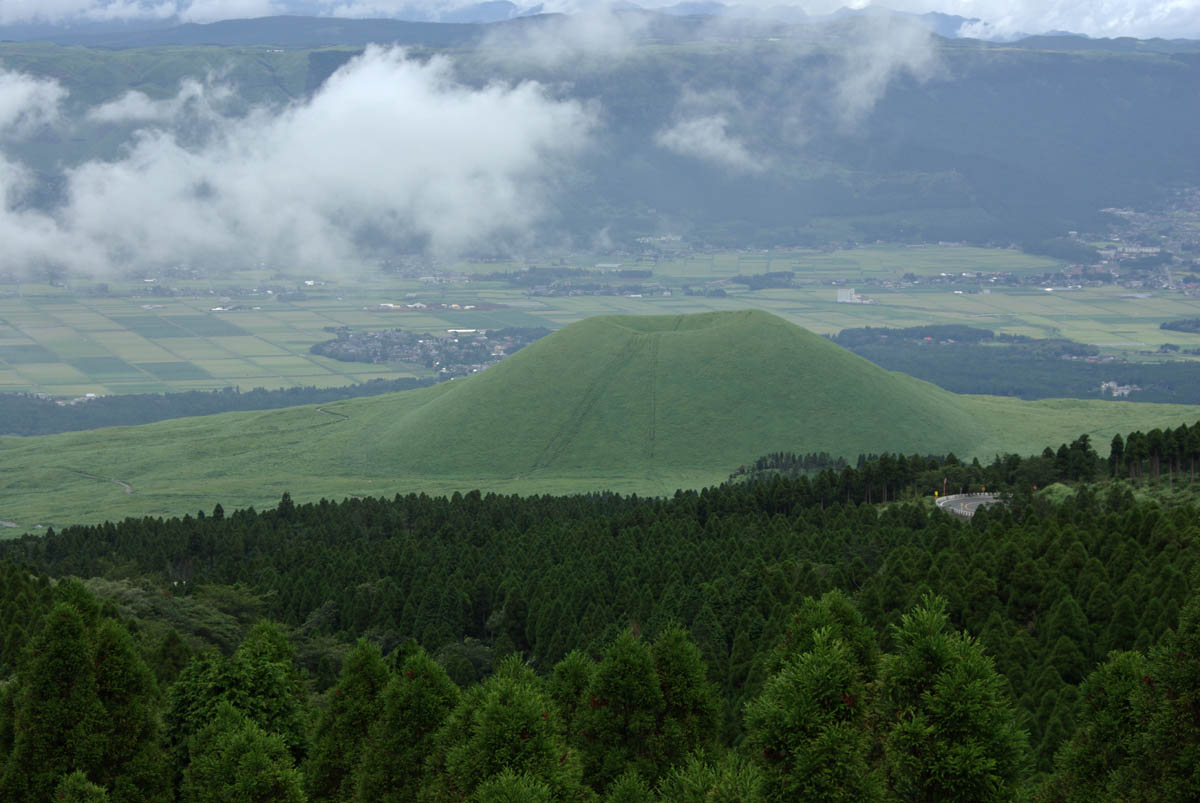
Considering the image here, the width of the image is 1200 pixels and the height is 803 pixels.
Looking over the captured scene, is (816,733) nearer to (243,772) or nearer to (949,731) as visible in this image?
(949,731)

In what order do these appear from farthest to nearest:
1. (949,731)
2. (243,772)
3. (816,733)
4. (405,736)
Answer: (405,736) → (243,772) → (816,733) → (949,731)

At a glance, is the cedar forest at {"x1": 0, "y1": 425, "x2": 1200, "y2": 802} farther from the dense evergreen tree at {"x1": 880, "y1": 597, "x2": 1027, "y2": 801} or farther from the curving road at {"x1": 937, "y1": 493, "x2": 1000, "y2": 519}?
the curving road at {"x1": 937, "y1": 493, "x2": 1000, "y2": 519}

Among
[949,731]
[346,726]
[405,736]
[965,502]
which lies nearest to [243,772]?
[405,736]

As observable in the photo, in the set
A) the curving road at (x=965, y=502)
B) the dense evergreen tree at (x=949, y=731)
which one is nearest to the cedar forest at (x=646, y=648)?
the dense evergreen tree at (x=949, y=731)

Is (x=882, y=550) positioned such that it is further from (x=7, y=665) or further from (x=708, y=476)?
(x=708, y=476)

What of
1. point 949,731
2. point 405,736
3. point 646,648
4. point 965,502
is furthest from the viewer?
point 965,502

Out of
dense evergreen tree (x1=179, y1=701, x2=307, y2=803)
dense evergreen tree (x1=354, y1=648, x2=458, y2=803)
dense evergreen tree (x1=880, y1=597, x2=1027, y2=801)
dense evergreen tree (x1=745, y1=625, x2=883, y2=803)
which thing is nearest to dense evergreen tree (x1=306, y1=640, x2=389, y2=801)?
dense evergreen tree (x1=354, y1=648, x2=458, y2=803)

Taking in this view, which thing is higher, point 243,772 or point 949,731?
point 949,731

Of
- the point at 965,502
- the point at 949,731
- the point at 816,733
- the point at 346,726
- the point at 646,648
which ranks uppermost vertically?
the point at 949,731
